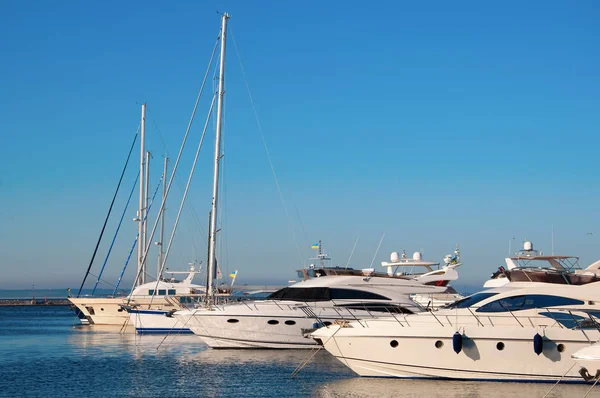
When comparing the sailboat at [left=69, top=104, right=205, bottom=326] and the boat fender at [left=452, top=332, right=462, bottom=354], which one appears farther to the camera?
the sailboat at [left=69, top=104, right=205, bottom=326]

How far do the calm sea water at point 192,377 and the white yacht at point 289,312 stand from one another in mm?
547

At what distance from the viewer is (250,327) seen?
3112 centimetres

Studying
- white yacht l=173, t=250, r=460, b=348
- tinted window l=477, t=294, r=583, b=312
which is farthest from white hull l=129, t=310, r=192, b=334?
tinted window l=477, t=294, r=583, b=312

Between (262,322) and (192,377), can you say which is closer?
(192,377)

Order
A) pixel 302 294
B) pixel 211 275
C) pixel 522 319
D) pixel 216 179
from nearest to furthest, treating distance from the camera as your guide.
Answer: pixel 522 319
pixel 302 294
pixel 211 275
pixel 216 179

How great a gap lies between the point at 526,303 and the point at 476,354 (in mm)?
2149

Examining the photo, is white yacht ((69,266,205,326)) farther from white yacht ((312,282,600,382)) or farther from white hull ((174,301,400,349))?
white yacht ((312,282,600,382))

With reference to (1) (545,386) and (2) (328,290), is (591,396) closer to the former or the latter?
(1) (545,386)

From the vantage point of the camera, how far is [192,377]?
25.0 metres

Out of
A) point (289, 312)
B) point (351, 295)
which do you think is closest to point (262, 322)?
point (289, 312)

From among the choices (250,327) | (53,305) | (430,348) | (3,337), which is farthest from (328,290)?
(53,305)

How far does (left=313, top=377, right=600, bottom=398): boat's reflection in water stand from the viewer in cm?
2091

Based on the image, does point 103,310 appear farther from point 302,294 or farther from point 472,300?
point 472,300

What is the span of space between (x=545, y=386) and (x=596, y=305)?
289cm
